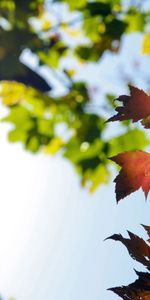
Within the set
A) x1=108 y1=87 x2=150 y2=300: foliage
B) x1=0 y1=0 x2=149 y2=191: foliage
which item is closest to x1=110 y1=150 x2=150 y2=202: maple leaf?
x1=108 y1=87 x2=150 y2=300: foliage

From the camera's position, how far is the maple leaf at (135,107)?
32.3 inches

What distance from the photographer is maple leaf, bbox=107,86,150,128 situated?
0.82 m

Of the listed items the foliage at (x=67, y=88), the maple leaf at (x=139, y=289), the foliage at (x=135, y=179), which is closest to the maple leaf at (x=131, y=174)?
the foliage at (x=135, y=179)

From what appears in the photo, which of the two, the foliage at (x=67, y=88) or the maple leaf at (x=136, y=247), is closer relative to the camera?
the maple leaf at (x=136, y=247)

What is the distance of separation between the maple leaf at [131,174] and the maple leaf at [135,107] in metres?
0.08

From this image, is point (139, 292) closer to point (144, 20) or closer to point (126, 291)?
point (126, 291)

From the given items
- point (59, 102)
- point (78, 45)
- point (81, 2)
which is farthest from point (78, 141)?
point (81, 2)

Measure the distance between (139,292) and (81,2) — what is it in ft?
12.0

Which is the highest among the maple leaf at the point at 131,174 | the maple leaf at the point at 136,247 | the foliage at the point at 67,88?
the foliage at the point at 67,88

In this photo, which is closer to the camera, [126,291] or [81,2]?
[126,291]

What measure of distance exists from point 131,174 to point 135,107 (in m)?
0.16

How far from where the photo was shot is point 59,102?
166 inches

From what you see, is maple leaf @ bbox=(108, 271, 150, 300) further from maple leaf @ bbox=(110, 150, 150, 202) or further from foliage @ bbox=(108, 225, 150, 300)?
maple leaf @ bbox=(110, 150, 150, 202)

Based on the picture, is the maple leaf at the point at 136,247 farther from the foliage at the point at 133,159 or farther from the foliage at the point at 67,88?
the foliage at the point at 67,88
